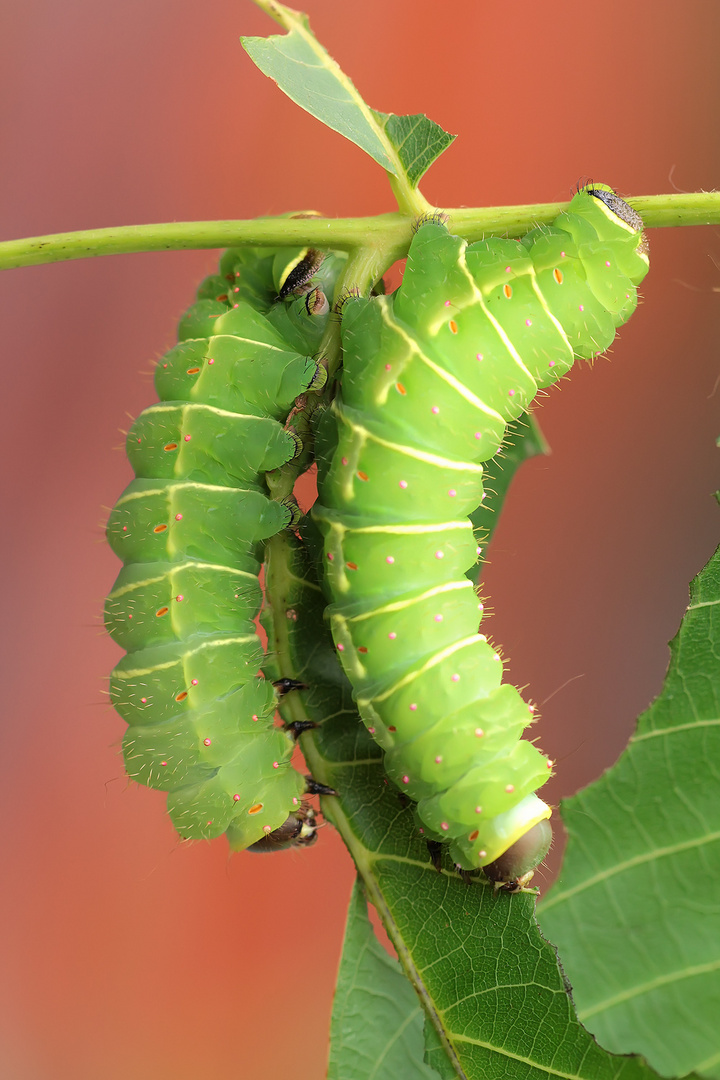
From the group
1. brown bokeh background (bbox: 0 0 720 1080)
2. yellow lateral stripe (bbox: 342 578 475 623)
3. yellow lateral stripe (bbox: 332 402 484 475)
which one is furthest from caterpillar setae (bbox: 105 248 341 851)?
brown bokeh background (bbox: 0 0 720 1080)

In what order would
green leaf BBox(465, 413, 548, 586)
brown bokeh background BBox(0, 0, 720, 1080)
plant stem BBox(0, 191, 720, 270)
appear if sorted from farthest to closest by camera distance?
1. brown bokeh background BBox(0, 0, 720, 1080)
2. green leaf BBox(465, 413, 548, 586)
3. plant stem BBox(0, 191, 720, 270)

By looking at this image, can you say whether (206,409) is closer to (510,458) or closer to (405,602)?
(405,602)

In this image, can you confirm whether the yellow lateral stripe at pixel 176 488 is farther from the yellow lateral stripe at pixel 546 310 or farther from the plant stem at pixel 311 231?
the yellow lateral stripe at pixel 546 310

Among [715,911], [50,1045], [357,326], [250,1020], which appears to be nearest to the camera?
[715,911]

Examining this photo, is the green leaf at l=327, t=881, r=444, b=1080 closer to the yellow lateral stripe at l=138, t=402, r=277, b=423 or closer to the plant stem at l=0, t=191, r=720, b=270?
the yellow lateral stripe at l=138, t=402, r=277, b=423

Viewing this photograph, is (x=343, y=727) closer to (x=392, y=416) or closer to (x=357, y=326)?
(x=392, y=416)

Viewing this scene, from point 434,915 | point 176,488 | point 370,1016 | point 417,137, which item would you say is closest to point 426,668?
point 434,915

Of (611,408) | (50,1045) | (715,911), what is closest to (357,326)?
(715,911)
